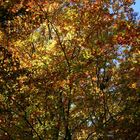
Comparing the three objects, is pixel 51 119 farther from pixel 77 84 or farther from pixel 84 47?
pixel 84 47

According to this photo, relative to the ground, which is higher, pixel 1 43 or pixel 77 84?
pixel 1 43

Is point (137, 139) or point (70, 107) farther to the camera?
point (137, 139)

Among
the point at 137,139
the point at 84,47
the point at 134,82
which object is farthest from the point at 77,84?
the point at 137,139

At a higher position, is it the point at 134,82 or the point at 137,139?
the point at 134,82

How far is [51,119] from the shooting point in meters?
18.9

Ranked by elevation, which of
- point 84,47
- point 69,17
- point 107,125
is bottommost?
point 107,125

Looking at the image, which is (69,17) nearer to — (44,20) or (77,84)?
(44,20)

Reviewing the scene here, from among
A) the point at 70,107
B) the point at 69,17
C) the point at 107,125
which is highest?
the point at 69,17

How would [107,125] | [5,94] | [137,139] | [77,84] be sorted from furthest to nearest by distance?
[137,139]
[107,125]
[77,84]
[5,94]

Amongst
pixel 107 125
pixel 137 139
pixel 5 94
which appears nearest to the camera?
pixel 5 94

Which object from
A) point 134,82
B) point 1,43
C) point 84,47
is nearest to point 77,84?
point 84,47

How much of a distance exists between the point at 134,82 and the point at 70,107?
3776mm

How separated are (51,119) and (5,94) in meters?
3.30

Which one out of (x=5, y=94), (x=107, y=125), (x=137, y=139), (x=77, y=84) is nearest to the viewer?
(x=5, y=94)
